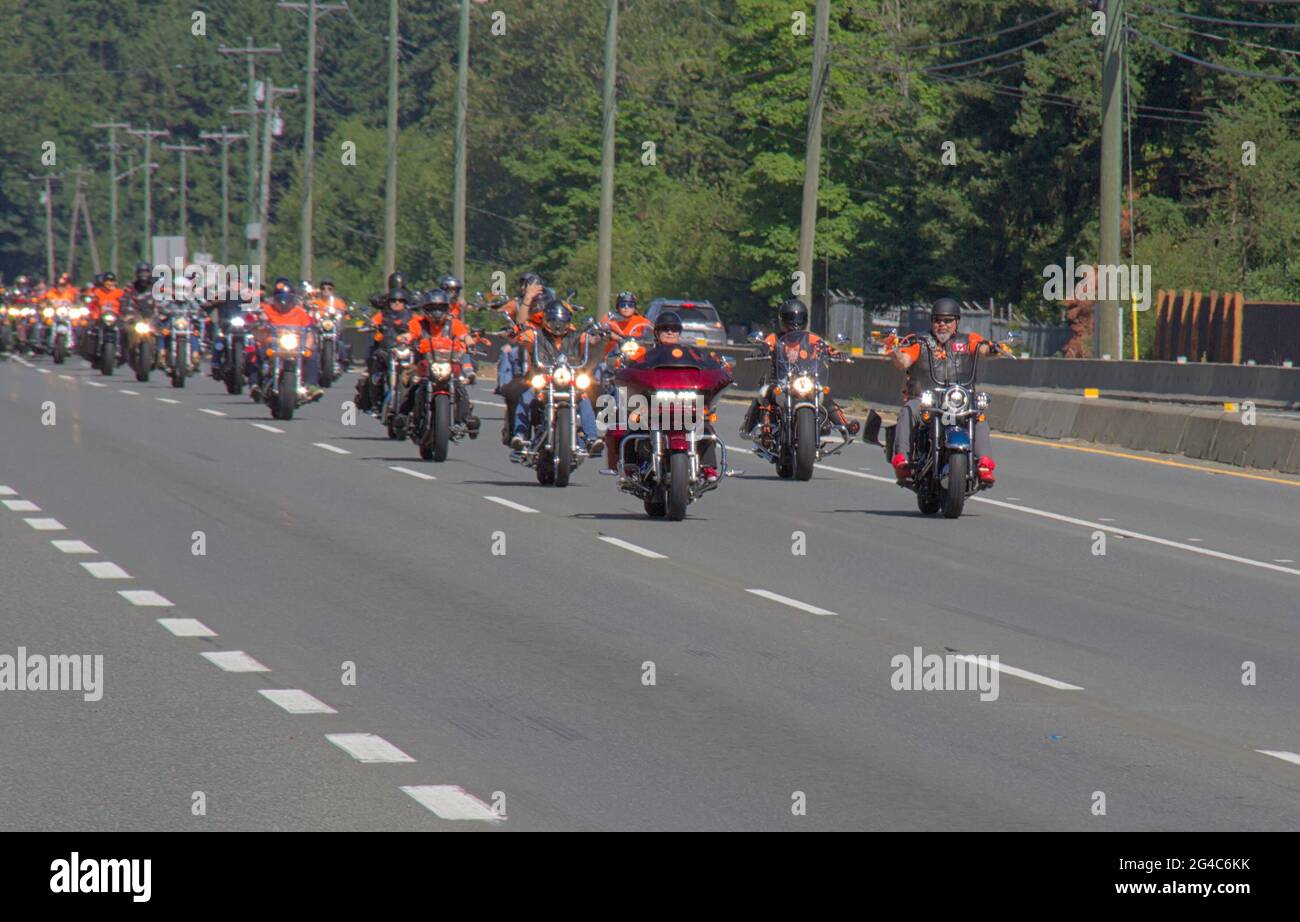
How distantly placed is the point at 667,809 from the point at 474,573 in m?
7.19

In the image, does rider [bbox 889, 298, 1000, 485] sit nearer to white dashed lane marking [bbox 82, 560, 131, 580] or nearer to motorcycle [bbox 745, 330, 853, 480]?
motorcycle [bbox 745, 330, 853, 480]

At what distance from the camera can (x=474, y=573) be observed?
15.7 meters

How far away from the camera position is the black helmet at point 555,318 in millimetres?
21828

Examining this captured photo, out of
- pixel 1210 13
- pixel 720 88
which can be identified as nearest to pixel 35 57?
pixel 720 88

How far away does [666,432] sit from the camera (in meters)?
19.1

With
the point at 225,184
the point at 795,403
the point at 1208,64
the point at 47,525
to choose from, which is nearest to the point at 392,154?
the point at 1208,64

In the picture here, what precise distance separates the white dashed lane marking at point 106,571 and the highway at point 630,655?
2.6 inches

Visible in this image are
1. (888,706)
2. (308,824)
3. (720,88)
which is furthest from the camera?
(720,88)

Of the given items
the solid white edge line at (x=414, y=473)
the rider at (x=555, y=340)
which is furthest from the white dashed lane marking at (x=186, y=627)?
the solid white edge line at (x=414, y=473)

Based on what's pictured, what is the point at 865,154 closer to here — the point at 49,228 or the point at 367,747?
the point at 367,747

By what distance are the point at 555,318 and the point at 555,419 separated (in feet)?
2.74

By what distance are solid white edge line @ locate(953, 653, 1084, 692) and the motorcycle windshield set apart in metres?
10.8

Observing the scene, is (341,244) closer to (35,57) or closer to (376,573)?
(35,57)

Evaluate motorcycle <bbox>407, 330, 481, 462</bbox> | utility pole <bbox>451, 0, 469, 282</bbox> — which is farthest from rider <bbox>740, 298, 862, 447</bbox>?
utility pole <bbox>451, 0, 469, 282</bbox>
